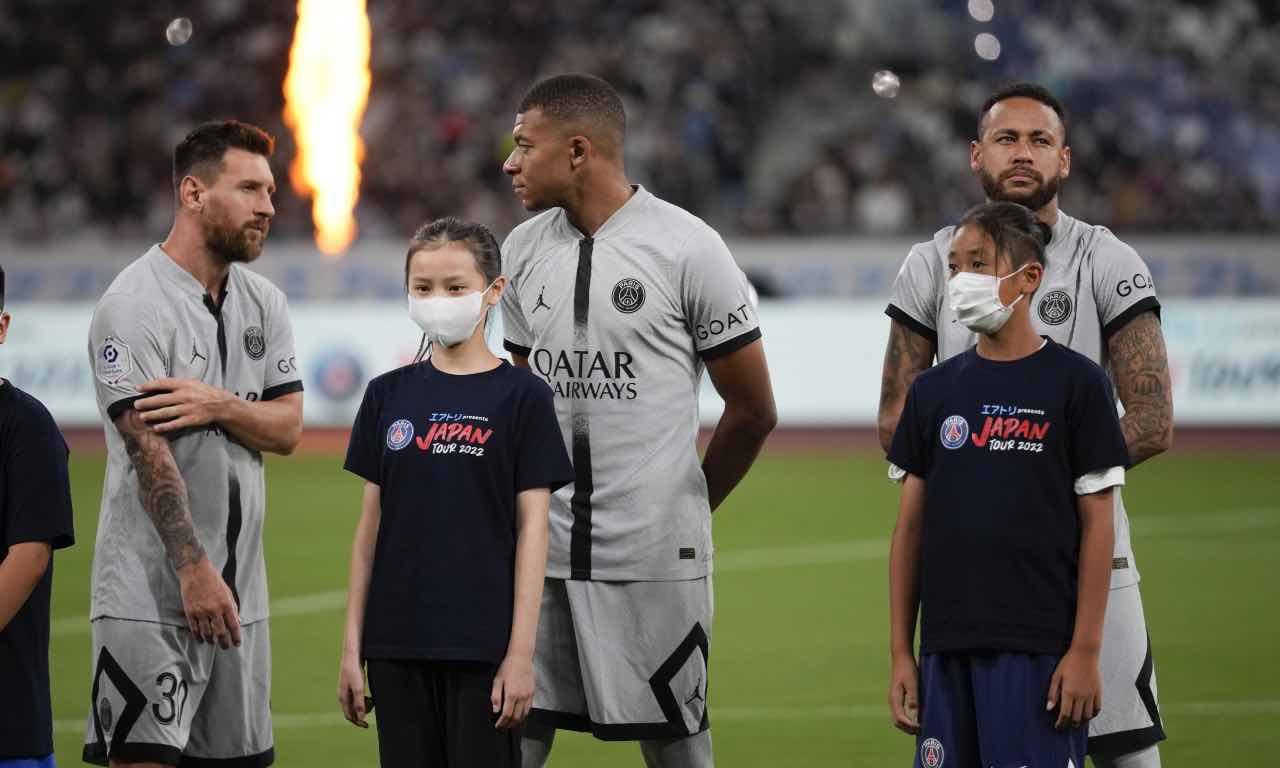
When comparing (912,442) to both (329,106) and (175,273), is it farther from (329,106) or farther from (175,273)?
(329,106)

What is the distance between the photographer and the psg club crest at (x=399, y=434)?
14.9ft

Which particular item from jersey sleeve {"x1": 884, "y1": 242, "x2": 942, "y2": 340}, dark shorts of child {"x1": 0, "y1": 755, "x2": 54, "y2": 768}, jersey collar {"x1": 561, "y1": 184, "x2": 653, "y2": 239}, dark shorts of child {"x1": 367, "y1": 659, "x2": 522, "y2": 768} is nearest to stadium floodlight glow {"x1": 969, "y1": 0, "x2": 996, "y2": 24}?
jersey sleeve {"x1": 884, "y1": 242, "x2": 942, "y2": 340}

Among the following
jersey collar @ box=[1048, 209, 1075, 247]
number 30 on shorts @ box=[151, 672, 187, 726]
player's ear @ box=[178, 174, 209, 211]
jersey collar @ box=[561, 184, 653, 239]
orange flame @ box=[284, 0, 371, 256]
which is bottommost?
number 30 on shorts @ box=[151, 672, 187, 726]

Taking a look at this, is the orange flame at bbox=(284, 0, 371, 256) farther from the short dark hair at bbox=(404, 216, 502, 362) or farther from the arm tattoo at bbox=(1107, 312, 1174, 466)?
the arm tattoo at bbox=(1107, 312, 1174, 466)

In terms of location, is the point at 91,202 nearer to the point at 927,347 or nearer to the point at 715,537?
the point at 715,537

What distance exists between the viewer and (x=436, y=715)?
447 centimetres

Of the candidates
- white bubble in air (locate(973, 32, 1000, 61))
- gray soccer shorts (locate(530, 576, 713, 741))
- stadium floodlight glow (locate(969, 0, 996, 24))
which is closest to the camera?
gray soccer shorts (locate(530, 576, 713, 741))

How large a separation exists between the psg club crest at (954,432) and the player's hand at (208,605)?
2.10 m

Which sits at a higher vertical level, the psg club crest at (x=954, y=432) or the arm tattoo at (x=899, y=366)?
the arm tattoo at (x=899, y=366)

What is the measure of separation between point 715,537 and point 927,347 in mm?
8590

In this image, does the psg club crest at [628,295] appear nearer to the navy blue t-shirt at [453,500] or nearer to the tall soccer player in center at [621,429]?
the tall soccer player in center at [621,429]

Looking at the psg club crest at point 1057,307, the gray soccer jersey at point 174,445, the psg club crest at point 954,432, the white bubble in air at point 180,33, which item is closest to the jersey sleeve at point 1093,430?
the psg club crest at point 954,432

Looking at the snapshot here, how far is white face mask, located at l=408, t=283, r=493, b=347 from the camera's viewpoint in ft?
15.1

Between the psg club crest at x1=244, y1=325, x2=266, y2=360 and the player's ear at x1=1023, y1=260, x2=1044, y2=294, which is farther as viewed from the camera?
the psg club crest at x1=244, y1=325, x2=266, y2=360
